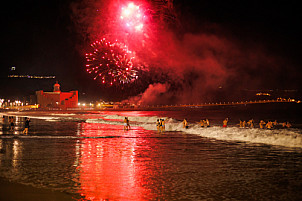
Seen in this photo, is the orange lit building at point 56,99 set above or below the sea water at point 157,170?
above

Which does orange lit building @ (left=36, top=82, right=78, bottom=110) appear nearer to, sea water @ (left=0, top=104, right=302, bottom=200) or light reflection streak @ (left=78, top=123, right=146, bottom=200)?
sea water @ (left=0, top=104, right=302, bottom=200)

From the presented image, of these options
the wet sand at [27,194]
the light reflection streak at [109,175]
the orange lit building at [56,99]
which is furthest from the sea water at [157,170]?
the orange lit building at [56,99]

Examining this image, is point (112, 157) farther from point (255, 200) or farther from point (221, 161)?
point (255, 200)

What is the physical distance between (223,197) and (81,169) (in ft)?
20.3

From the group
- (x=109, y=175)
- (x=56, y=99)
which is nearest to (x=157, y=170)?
(x=109, y=175)

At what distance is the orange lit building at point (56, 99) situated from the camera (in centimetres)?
14938

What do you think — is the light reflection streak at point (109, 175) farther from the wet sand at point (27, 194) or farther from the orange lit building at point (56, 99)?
the orange lit building at point (56, 99)

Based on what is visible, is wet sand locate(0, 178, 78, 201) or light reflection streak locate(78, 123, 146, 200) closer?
wet sand locate(0, 178, 78, 201)

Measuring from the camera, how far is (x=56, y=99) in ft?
490

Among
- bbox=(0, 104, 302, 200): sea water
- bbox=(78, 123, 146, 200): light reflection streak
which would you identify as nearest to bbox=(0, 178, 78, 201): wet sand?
bbox=(0, 104, 302, 200): sea water

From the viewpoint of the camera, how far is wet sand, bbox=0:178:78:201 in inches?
373

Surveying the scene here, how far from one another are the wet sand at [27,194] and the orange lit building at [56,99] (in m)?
143

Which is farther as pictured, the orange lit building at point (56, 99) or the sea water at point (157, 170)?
the orange lit building at point (56, 99)

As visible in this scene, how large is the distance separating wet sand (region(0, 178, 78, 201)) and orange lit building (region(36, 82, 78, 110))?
143m
